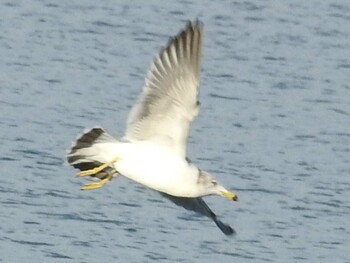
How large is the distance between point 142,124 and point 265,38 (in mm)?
9945

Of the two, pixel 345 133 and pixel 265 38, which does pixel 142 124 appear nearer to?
pixel 345 133

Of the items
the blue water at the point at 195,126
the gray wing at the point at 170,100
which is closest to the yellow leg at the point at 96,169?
the gray wing at the point at 170,100

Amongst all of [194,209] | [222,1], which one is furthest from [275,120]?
[194,209]

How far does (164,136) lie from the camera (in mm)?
8797

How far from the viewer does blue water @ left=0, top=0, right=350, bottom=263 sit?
485 inches

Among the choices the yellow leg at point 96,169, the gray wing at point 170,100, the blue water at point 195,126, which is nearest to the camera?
the gray wing at point 170,100

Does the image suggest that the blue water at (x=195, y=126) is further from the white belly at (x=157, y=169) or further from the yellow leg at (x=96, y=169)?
the white belly at (x=157, y=169)

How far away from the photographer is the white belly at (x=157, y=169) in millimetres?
8680

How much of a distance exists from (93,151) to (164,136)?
43 cm

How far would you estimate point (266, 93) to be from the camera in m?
16.3

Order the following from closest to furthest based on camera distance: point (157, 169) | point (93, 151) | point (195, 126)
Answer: point (157, 169), point (93, 151), point (195, 126)

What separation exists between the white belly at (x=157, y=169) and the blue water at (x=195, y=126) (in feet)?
9.74

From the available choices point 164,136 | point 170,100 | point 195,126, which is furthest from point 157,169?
point 195,126

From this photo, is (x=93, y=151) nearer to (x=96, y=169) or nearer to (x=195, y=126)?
(x=96, y=169)
